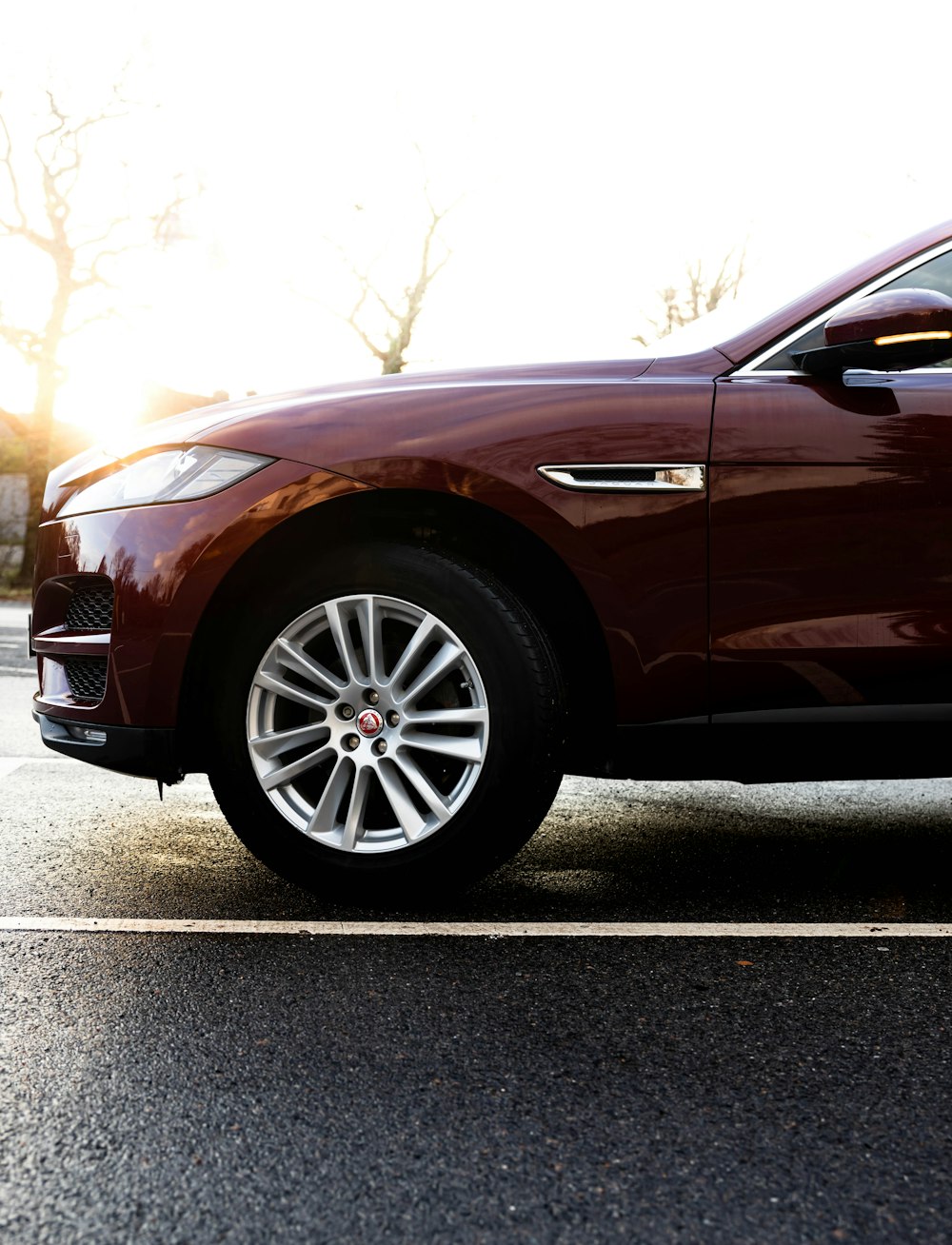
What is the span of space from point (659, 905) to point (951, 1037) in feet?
2.97

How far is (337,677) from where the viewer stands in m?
2.81

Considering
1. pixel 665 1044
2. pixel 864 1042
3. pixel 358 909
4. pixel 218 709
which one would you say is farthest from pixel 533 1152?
pixel 218 709

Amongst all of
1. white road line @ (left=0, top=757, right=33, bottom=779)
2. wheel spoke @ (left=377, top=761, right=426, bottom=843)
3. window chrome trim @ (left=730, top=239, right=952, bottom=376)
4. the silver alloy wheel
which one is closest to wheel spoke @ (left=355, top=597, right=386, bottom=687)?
the silver alloy wheel

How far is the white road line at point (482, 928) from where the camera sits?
2668mm

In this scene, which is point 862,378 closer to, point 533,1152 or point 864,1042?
point 864,1042

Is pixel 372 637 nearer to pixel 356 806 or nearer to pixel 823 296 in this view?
pixel 356 806

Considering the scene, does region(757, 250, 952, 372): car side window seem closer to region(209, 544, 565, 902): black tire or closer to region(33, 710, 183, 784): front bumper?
region(209, 544, 565, 902): black tire

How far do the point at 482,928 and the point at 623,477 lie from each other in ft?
3.65

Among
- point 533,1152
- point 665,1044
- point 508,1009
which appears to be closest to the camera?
point 533,1152

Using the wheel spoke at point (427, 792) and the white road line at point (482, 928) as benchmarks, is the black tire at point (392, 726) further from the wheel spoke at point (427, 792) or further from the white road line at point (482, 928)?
the white road line at point (482, 928)

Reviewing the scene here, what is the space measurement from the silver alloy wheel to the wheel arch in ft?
0.52

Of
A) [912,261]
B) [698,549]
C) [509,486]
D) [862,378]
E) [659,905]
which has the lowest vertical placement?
[659,905]

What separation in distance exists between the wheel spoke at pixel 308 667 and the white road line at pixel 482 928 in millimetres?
558

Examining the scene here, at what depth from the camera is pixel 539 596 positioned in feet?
9.41
